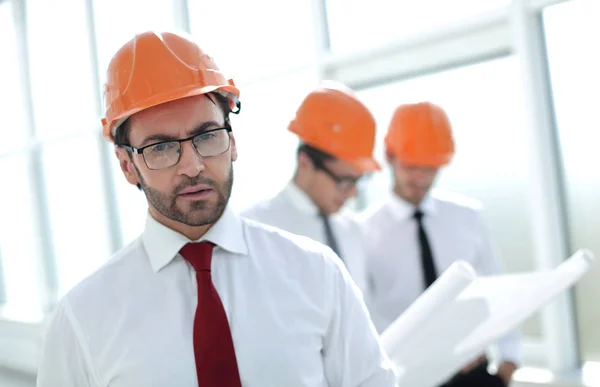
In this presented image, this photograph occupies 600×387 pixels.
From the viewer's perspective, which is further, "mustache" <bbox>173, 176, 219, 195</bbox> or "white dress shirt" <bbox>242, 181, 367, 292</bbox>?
"white dress shirt" <bbox>242, 181, 367, 292</bbox>

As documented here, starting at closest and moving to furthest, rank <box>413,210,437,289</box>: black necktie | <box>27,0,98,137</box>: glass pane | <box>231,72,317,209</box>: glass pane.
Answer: <box>413,210,437,289</box>: black necktie
<box>231,72,317,209</box>: glass pane
<box>27,0,98,137</box>: glass pane

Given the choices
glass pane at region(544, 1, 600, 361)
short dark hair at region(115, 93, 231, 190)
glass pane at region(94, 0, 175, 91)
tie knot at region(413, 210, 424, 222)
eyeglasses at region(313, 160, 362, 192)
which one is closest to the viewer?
short dark hair at region(115, 93, 231, 190)

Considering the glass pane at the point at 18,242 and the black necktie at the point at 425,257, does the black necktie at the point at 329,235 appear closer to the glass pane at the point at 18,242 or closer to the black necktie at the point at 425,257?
the black necktie at the point at 425,257

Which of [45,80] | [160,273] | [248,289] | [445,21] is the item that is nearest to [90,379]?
[160,273]

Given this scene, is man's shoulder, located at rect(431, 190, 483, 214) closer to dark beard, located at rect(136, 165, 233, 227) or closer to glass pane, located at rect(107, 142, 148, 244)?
dark beard, located at rect(136, 165, 233, 227)

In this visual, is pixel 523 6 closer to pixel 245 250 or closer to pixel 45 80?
pixel 245 250

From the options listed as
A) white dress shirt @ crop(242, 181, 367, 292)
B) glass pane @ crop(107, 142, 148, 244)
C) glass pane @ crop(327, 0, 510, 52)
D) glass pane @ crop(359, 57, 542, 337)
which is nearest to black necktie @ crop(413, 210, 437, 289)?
white dress shirt @ crop(242, 181, 367, 292)

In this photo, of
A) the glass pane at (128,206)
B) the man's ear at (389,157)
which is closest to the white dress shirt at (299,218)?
the man's ear at (389,157)

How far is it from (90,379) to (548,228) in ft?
7.63

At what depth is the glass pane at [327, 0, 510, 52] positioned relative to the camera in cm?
320

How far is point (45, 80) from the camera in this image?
21.1 feet

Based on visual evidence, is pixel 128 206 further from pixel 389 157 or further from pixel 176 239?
pixel 176 239

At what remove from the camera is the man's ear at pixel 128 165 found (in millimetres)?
1332

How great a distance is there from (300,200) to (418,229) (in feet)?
1.86
